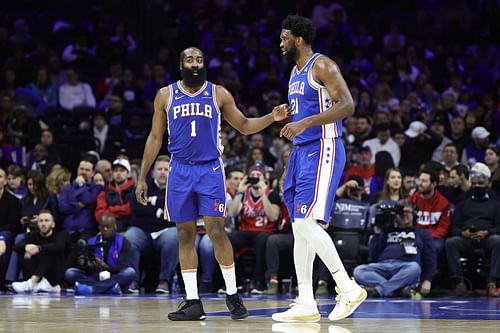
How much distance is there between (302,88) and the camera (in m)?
8.11

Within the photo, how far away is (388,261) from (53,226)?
14.4 ft

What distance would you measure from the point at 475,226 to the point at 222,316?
4.83 metres

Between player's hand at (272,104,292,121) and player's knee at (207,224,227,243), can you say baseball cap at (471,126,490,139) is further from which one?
player's hand at (272,104,292,121)

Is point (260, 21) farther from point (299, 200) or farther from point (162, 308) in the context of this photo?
point (299, 200)

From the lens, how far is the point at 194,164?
28.1 ft

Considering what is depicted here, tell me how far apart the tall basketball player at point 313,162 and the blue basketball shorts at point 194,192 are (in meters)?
0.64

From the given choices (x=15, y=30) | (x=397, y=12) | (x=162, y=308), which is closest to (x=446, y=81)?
(x=397, y=12)

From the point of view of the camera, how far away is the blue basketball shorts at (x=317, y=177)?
7902 mm

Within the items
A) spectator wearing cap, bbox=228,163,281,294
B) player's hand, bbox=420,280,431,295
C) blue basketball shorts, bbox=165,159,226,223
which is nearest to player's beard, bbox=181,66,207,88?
blue basketball shorts, bbox=165,159,226,223

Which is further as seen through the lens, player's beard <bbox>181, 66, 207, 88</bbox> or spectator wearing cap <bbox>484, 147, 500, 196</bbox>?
spectator wearing cap <bbox>484, 147, 500, 196</bbox>

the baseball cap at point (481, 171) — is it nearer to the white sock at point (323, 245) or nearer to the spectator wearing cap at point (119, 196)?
the spectator wearing cap at point (119, 196)

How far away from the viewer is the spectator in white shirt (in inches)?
695

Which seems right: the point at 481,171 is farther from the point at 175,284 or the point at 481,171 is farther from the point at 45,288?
the point at 45,288

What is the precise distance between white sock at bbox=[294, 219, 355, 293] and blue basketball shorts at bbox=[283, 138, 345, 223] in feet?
0.24
